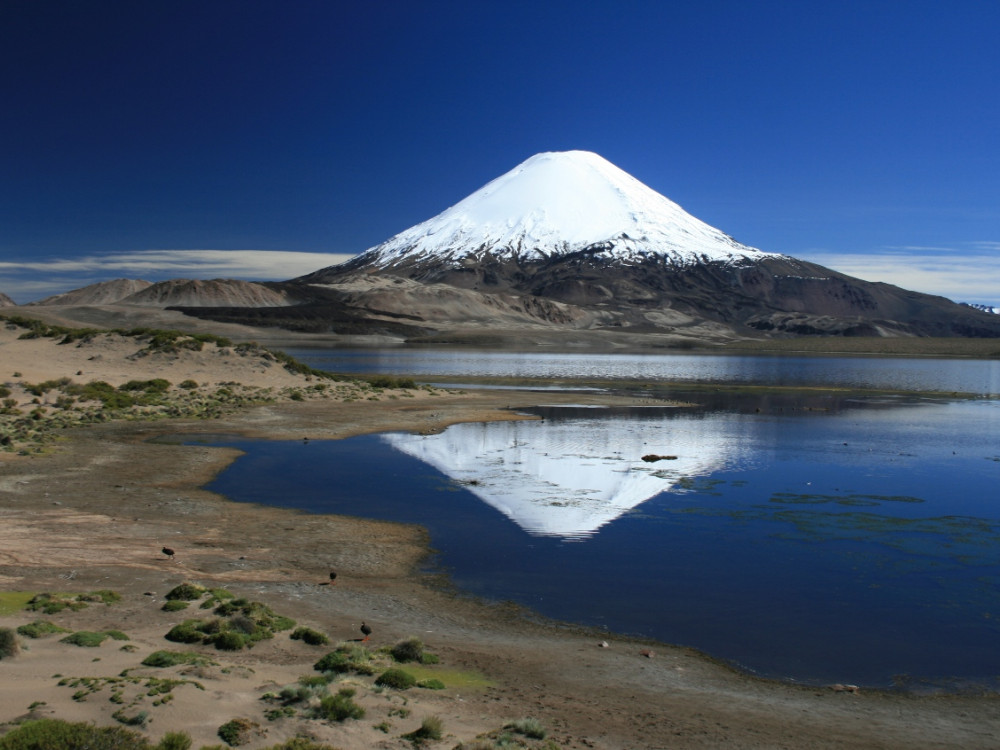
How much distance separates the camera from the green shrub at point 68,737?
18.2ft

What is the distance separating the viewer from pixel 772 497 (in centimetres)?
1838

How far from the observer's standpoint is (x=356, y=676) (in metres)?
7.71

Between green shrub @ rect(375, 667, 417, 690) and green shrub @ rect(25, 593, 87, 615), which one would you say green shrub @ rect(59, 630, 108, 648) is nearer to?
green shrub @ rect(25, 593, 87, 615)

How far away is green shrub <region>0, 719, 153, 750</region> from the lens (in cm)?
555

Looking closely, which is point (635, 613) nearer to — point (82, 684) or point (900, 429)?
point (82, 684)

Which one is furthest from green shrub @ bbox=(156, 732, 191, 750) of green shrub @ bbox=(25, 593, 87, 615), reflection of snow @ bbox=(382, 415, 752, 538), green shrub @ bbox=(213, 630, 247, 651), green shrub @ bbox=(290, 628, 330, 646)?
reflection of snow @ bbox=(382, 415, 752, 538)

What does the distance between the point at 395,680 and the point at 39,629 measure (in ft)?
11.5

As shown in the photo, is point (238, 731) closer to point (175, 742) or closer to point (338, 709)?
point (175, 742)

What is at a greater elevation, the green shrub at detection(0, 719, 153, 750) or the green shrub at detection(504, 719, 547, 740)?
the green shrub at detection(0, 719, 153, 750)

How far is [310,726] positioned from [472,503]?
10636 millimetres

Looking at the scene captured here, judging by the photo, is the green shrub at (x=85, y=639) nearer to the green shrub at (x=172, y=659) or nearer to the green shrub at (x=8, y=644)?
the green shrub at (x=8, y=644)

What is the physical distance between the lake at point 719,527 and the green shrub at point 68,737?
5765 millimetres

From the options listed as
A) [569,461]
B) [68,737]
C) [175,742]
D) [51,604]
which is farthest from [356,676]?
[569,461]

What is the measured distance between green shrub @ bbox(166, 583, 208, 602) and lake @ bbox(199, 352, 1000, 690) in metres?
3.62
